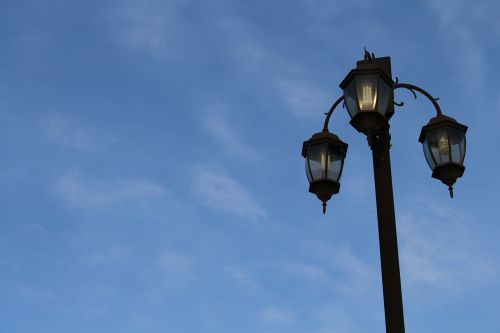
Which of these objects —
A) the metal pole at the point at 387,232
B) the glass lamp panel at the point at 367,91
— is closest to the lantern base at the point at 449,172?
the metal pole at the point at 387,232

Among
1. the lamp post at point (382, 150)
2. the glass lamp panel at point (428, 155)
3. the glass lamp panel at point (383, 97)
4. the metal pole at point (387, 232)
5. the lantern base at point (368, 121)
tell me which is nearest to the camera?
the metal pole at point (387, 232)

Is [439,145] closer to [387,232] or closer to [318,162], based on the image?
[318,162]

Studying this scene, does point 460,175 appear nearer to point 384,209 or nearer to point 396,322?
point 384,209

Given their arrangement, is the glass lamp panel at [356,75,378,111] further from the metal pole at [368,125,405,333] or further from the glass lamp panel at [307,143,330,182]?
the glass lamp panel at [307,143,330,182]

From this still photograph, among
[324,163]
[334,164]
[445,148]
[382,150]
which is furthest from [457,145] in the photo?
[324,163]

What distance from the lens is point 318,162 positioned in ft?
26.4

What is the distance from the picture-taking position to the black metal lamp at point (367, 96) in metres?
7.21

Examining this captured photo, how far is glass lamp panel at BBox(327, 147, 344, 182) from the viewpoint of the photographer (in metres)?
7.98

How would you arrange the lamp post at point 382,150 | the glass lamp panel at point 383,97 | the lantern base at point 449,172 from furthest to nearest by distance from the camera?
the lantern base at point 449,172
the glass lamp panel at point 383,97
the lamp post at point 382,150

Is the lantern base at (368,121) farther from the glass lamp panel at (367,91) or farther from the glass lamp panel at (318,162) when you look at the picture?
the glass lamp panel at (318,162)

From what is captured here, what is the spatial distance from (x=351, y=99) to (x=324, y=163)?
878 millimetres

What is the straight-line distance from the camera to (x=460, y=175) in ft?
26.2

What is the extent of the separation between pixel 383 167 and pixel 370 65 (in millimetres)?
1048

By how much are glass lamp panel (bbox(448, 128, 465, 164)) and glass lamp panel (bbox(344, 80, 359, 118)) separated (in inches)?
49.7
